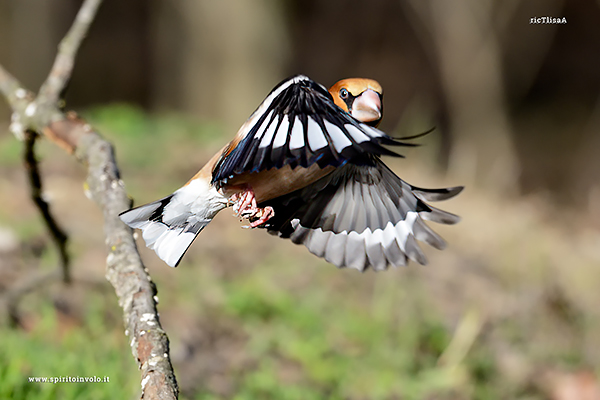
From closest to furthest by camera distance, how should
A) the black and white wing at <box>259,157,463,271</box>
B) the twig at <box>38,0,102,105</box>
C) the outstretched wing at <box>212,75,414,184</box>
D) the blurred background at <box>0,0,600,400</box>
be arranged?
the outstretched wing at <box>212,75,414,184</box> → the black and white wing at <box>259,157,463,271</box> → the twig at <box>38,0,102,105</box> → the blurred background at <box>0,0,600,400</box>

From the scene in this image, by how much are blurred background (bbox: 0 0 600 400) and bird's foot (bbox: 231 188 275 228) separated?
3.60 feet

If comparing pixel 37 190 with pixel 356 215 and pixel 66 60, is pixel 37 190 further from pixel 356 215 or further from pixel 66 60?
pixel 356 215

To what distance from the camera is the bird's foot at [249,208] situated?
1.63 metres

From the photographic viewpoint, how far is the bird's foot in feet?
5.34

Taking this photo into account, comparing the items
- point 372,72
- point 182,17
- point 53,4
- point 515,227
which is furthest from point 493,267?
point 372,72

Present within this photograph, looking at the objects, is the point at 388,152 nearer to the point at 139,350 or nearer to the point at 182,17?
the point at 139,350

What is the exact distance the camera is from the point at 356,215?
187 cm

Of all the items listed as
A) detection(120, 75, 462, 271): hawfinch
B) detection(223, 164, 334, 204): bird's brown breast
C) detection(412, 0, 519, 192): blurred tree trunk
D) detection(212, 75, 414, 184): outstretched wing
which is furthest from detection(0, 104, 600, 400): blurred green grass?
detection(412, 0, 519, 192): blurred tree trunk

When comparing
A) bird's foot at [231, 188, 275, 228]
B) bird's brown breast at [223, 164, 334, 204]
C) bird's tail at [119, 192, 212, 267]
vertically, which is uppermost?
bird's brown breast at [223, 164, 334, 204]

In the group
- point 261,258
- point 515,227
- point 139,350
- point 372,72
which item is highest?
point 372,72

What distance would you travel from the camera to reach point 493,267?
179 inches

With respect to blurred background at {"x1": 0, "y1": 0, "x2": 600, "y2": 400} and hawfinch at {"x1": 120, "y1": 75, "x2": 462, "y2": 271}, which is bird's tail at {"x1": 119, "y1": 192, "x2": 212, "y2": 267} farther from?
blurred background at {"x1": 0, "y1": 0, "x2": 600, "y2": 400}

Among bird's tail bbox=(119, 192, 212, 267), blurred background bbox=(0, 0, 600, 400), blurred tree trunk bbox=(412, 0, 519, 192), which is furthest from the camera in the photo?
blurred tree trunk bbox=(412, 0, 519, 192)

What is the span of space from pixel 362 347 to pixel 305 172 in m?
2.02
